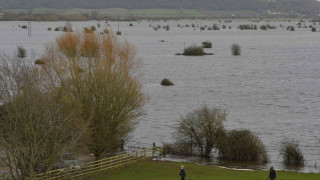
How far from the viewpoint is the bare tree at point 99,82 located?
149 ft

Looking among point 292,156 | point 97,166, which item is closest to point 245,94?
point 292,156

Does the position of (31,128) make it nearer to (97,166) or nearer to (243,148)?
(97,166)

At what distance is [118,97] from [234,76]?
63494 millimetres

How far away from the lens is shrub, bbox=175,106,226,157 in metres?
51.4

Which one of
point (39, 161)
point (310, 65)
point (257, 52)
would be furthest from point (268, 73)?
point (39, 161)

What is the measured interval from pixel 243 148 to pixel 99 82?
12695mm

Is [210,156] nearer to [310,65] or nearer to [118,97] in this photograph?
[118,97]

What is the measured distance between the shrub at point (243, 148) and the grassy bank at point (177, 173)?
5.36 m

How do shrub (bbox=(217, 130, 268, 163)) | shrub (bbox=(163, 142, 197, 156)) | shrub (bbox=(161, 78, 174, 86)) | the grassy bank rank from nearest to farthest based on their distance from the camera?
the grassy bank
shrub (bbox=(217, 130, 268, 163))
shrub (bbox=(163, 142, 197, 156))
shrub (bbox=(161, 78, 174, 86))

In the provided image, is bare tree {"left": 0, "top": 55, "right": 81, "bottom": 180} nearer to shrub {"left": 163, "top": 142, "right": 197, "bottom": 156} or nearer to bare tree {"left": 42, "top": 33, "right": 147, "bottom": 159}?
bare tree {"left": 42, "top": 33, "right": 147, "bottom": 159}

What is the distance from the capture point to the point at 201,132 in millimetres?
51625

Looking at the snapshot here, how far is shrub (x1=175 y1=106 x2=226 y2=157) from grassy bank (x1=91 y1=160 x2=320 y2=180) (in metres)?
5.73

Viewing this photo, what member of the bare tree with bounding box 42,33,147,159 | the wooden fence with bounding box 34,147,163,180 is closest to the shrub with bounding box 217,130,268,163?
the wooden fence with bounding box 34,147,163,180

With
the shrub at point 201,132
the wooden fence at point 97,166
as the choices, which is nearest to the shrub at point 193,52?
the shrub at point 201,132
